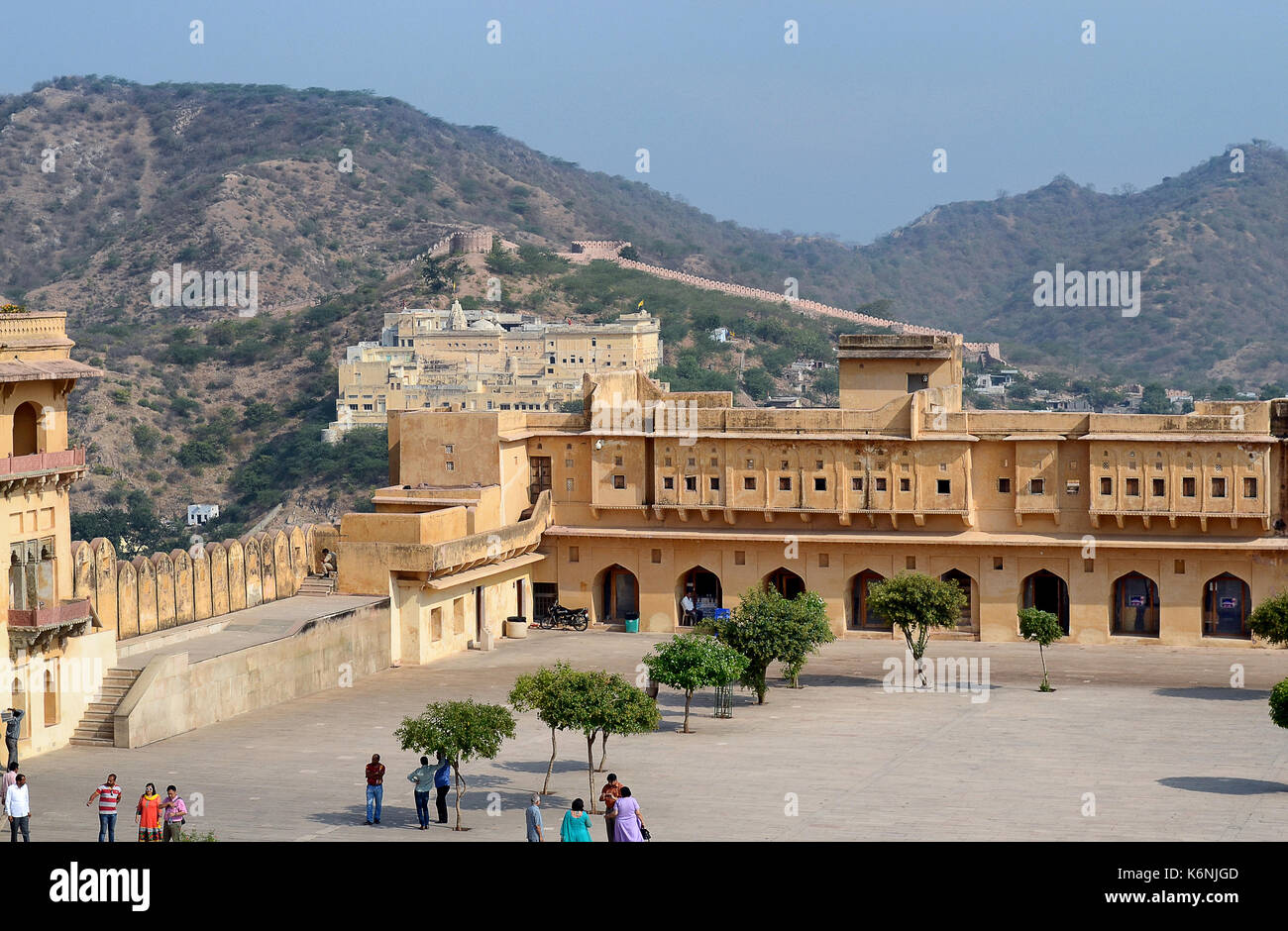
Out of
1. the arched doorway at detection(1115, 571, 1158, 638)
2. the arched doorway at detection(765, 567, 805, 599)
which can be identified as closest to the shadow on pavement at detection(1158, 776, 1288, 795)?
the arched doorway at detection(1115, 571, 1158, 638)

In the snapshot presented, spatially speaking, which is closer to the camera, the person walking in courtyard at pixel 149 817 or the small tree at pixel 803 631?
the person walking in courtyard at pixel 149 817

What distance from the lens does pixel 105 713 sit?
28984 millimetres

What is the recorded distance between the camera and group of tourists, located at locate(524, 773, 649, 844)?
19359mm

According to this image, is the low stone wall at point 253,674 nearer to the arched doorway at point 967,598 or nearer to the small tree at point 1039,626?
the small tree at point 1039,626

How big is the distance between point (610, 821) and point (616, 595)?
75.4 feet

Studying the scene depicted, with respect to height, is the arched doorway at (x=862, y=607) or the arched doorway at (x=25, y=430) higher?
the arched doorway at (x=25, y=430)

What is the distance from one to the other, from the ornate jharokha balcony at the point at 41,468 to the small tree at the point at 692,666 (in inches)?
371

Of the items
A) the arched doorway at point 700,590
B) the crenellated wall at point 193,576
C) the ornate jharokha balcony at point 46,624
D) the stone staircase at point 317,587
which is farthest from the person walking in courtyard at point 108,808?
the arched doorway at point 700,590

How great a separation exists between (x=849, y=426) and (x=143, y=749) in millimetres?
18229

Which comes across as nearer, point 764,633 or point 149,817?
point 149,817

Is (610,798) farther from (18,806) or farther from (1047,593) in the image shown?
(1047,593)

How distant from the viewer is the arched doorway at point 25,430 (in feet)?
95.7

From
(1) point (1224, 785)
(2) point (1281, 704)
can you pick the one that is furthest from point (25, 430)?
(2) point (1281, 704)
